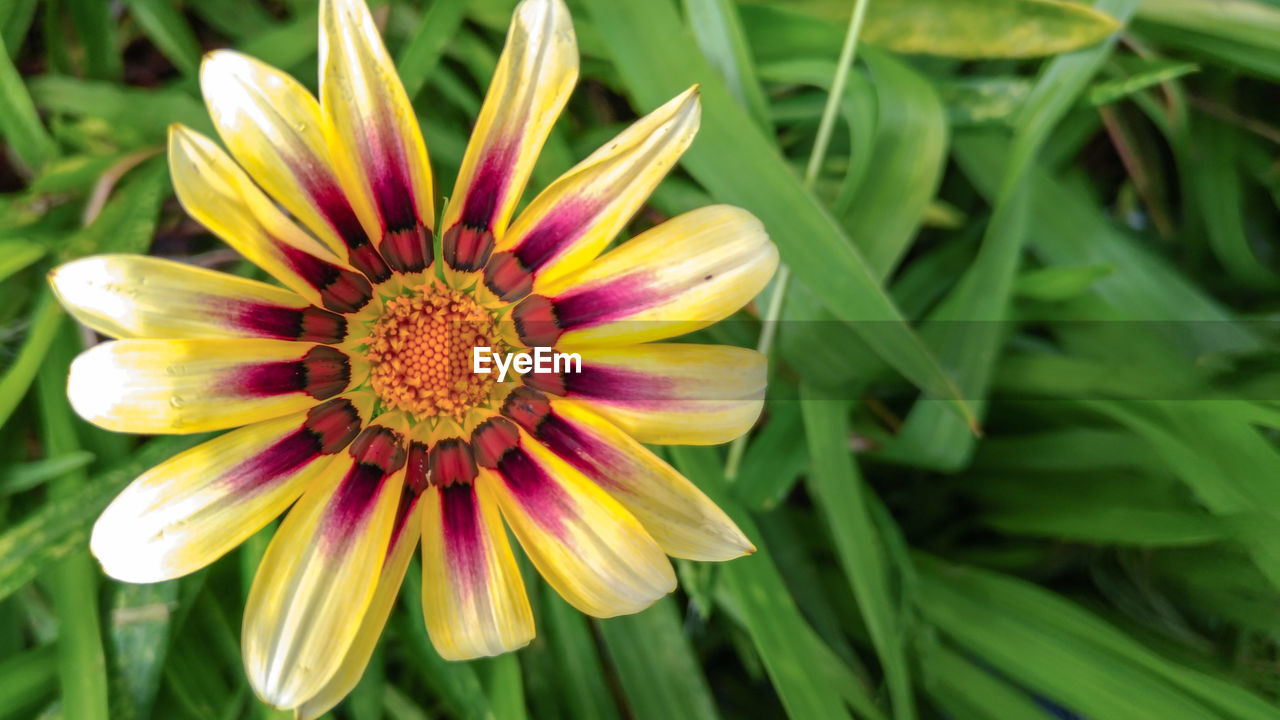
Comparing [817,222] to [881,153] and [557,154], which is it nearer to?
[881,153]

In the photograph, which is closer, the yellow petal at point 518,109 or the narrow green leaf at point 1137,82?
the yellow petal at point 518,109

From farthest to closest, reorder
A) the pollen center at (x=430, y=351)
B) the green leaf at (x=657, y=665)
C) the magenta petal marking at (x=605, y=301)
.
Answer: the green leaf at (x=657, y=665), the pollen center at (x=430, y=351), the magenta petal marking at (x=605, y=301)

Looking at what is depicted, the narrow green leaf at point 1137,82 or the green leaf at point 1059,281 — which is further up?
the narrow green leaf at point 1137,82

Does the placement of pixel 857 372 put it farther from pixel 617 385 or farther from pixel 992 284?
pixel 617 385

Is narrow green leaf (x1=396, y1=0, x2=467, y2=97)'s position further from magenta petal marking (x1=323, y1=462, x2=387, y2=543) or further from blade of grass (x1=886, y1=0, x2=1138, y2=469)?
blade of grass (x1=886, y1=0, x2=1138, y2=469)

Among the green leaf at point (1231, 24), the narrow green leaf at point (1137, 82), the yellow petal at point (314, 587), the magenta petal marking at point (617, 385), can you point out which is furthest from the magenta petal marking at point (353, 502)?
the green leaf at point (1231, 24)

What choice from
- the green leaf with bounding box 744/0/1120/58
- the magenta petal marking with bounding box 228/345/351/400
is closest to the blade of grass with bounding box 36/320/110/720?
the magenta petal marking with bounding box 228/345/351/400

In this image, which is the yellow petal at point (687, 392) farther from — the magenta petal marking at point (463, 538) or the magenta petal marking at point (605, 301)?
the magenta petal marking at point (463, 538)
